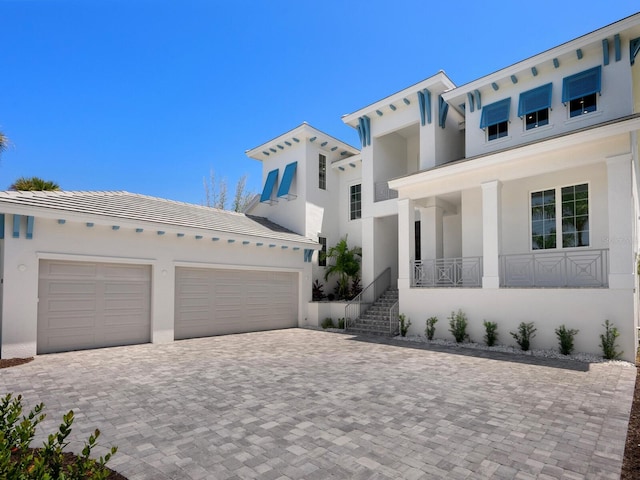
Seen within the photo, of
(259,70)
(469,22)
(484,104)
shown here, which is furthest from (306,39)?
(484,104)

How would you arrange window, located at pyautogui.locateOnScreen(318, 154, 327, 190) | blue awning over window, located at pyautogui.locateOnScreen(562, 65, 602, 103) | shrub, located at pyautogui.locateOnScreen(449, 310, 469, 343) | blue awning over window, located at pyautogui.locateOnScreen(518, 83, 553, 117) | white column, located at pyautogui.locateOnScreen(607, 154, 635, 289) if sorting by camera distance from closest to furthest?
1. white column, located at pyautogui.locateOnScreen(607, 154, 635, 289)
2. blue awning over window, located at pyautogui.locateOnScreen(562, 65, 602, 103)
3. shrub, located at pyautogui.locateOnScreen(449, 310, 469, 343)
4. blue awning over window, located at pyautogui.locateOnScreen(518, 83, 553, 117)
5. window, located at pyautogui.locateOnScreen(318, 154, 327, 190)

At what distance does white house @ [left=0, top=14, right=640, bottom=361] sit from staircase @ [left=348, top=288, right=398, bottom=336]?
420 millimetres

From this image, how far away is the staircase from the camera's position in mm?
14484

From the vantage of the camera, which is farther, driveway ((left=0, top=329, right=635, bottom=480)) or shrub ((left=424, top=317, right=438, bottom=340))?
shrub ((left=424, top=317, right=438, bottom=340))

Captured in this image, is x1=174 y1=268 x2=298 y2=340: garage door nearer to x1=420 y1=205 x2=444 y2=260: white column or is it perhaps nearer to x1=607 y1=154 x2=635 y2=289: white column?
x1=420 y1=205 x2=444 y2=260: white column

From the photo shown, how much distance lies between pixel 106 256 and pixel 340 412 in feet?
30.4

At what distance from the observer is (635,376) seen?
25.6 feet

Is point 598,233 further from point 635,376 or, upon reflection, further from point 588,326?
point 635,376

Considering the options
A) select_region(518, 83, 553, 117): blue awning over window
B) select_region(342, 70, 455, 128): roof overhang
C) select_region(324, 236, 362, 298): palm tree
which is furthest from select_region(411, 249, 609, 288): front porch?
select_region(342, 70, 455, 128): roof overhang

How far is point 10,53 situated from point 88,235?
28.7ft

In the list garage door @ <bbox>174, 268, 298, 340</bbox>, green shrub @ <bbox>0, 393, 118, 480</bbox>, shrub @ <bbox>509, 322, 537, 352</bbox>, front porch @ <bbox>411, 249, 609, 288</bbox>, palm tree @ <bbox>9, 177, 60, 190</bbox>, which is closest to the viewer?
green shrub @ <bbox>0, 393, 118, 480</bbox>

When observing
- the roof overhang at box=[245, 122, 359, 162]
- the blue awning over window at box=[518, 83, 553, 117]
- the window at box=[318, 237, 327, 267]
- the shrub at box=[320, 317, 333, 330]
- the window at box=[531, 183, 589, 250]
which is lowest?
the shrub at box=[320, 317, 333, 330]

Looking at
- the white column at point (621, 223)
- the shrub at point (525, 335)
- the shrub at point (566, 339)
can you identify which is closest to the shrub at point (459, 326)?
the shrub at point (525, 335)

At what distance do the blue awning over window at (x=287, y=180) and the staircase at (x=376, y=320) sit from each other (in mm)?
7389
